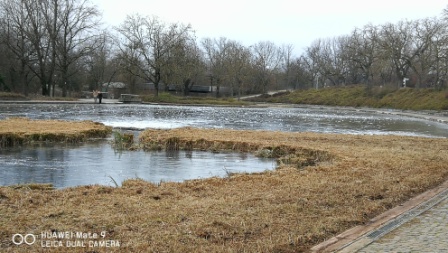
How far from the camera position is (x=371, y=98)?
2916 inches

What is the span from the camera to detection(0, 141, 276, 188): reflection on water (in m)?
10.4

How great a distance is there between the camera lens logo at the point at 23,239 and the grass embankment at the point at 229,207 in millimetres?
81


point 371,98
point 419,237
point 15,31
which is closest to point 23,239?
point 419,237

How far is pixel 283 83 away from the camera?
11888 cm

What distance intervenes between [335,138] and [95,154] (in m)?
8.73

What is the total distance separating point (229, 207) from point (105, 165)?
585cm

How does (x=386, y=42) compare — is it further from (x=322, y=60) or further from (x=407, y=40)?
(x=322, y=60)

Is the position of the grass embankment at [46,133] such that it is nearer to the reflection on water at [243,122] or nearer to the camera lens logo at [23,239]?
the reflection on water at [243,122]

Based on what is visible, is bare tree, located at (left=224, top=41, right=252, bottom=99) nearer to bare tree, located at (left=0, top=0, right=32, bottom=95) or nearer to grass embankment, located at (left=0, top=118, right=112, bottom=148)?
bare tree, located at (left=0, top=0, right=32, bottom=95)

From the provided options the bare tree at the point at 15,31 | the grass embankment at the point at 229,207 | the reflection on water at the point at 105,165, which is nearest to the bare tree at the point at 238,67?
the bare tree at the point at 15,31

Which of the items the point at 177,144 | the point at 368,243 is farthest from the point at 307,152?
the point at 368,243

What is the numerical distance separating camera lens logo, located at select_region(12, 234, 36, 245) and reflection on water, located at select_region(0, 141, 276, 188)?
393 centimetres

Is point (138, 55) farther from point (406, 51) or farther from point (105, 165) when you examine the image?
point (105, 165)

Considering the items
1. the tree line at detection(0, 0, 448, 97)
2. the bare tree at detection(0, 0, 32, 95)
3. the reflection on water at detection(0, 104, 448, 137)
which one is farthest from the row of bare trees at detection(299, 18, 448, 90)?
the bare tree at detection(0, 0, 32, 95)
